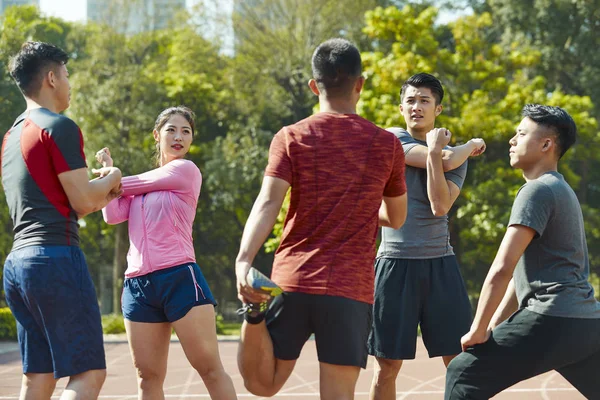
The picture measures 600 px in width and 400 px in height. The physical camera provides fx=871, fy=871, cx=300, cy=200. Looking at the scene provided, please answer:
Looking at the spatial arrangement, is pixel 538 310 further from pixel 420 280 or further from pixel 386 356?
pixel 386 356

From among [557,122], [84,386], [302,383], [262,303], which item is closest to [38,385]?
[84,386]

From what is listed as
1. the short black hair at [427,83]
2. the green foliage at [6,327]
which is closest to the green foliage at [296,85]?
the green foliage at [6,327]

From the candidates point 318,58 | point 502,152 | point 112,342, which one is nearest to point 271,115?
point 502,152

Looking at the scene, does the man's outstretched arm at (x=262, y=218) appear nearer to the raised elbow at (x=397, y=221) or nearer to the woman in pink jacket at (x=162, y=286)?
the raised elbow at (x=397, y=221)

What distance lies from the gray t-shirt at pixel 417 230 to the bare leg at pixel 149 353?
1.41 meters

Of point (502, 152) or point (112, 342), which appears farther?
point (502, 152)

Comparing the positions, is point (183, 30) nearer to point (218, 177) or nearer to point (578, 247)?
point (218, 177)

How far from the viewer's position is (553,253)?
410 centimetres

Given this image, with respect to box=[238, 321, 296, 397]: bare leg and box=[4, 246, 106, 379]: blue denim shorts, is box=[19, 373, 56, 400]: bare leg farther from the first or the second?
box=[238, 321, 296, 397]: bare leg

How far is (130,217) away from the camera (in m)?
5.09

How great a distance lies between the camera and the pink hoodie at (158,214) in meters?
4.97

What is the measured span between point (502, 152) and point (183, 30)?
516 inches

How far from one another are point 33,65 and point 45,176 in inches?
22.6

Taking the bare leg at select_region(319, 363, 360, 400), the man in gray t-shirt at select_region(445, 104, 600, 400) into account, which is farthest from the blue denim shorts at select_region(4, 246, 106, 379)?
the man in gray t-shirt at select_region(445, 104, 600, 400)
